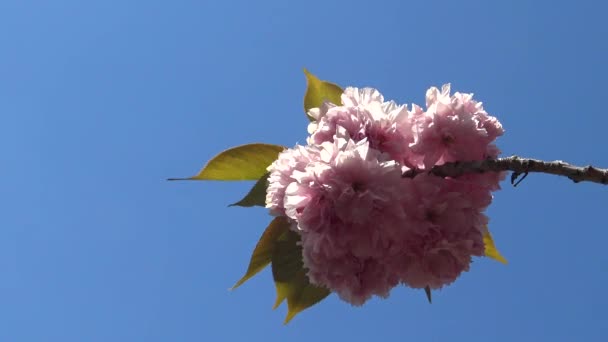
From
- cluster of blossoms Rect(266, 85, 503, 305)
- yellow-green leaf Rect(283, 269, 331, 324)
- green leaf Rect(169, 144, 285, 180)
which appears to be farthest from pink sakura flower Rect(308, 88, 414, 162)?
yellow-green leaf Rect(283, 269, 331, 324)

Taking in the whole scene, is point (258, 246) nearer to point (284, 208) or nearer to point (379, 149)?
point (284, 208)

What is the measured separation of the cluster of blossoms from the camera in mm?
1581

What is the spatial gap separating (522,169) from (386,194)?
0.99ft

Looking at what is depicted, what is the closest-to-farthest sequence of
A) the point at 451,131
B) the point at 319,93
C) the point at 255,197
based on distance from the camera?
the point at 451,131, the point at 255,197, the point at 319,93

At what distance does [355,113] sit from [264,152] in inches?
13.1

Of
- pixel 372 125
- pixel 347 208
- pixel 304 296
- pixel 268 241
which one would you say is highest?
pixel 372 125

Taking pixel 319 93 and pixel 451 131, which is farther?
pixel 319 93

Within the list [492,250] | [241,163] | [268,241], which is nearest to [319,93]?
[241,163]

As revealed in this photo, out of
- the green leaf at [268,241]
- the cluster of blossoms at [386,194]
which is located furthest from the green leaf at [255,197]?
the cluster of blossoms at [386,194]

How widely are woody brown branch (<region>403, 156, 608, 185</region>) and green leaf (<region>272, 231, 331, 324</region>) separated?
418 mm

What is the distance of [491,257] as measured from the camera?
2.13m

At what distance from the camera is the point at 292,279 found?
1.96 meters

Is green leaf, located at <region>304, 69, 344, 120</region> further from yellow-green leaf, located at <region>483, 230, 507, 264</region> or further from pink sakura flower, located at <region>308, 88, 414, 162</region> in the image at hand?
yellow-green leaf, located at <region>483, 230, 507, 264</region>

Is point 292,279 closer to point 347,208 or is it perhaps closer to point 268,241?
point 268,241
